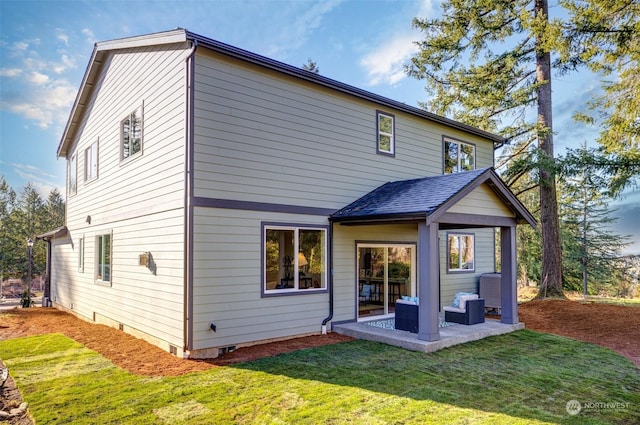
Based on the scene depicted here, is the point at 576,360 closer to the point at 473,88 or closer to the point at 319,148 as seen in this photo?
the point at 319,148

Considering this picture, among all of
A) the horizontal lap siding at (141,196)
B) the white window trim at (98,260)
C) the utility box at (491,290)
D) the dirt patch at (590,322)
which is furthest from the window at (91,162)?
the dirt patch at (590,322)

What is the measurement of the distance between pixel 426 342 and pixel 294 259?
308 centimetres

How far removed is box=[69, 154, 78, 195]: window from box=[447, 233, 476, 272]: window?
13005 mm

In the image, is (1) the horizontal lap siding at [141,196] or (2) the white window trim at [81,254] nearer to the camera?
(1) the horizontal lap siding at [141,196]

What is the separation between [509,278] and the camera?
966cm

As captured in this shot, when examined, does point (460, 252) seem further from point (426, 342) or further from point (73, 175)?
point (73, 175)

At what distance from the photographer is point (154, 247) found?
829cm

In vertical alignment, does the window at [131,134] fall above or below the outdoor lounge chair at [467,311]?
above

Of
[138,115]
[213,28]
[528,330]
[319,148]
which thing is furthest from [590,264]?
[138,115]

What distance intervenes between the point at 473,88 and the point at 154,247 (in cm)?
1431

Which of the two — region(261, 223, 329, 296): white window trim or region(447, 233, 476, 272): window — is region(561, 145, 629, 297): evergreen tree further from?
region(261, 223, 329, 296): white window trim

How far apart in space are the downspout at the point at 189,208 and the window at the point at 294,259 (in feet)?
5.05

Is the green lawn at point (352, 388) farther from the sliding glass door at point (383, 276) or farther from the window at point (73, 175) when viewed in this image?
the window at point (73, 175)

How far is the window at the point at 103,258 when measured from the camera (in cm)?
1090
